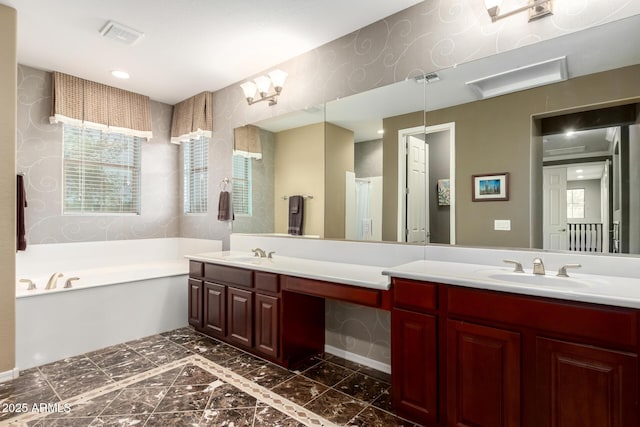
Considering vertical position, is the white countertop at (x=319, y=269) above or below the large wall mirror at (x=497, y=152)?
below

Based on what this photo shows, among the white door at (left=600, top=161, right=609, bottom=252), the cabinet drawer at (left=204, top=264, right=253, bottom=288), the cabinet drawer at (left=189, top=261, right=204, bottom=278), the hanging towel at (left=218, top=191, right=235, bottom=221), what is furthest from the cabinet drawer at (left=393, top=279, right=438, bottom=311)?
the hanging towel at (left=218, top=191, right=235, bottom=221)

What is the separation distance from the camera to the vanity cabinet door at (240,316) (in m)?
2.67

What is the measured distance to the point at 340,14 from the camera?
2.44 m

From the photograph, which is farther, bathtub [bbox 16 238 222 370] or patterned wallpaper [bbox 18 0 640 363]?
bathtub [bbox 16 238 222 370]

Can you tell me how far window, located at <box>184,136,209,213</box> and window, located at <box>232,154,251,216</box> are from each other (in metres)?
0.67

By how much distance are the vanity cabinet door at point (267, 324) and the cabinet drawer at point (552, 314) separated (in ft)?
4.33

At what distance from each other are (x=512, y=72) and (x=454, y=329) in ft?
4.95

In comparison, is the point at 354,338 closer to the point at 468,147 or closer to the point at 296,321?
the point at 296,321

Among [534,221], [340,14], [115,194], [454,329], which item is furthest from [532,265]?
[115,194]

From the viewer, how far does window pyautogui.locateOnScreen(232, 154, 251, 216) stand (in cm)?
356

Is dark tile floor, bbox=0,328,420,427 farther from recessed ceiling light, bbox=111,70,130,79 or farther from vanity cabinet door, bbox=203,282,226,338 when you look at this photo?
recessed ceiling light, bbox=111,70,130,79

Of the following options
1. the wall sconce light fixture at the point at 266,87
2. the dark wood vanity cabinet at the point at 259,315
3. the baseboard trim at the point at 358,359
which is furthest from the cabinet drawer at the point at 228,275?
the wall sconce light fixture at the point at 266,87

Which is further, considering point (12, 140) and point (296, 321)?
point (296, 321)

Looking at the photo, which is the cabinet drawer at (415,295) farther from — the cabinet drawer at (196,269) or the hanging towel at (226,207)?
the hanging towel at (226,207)
